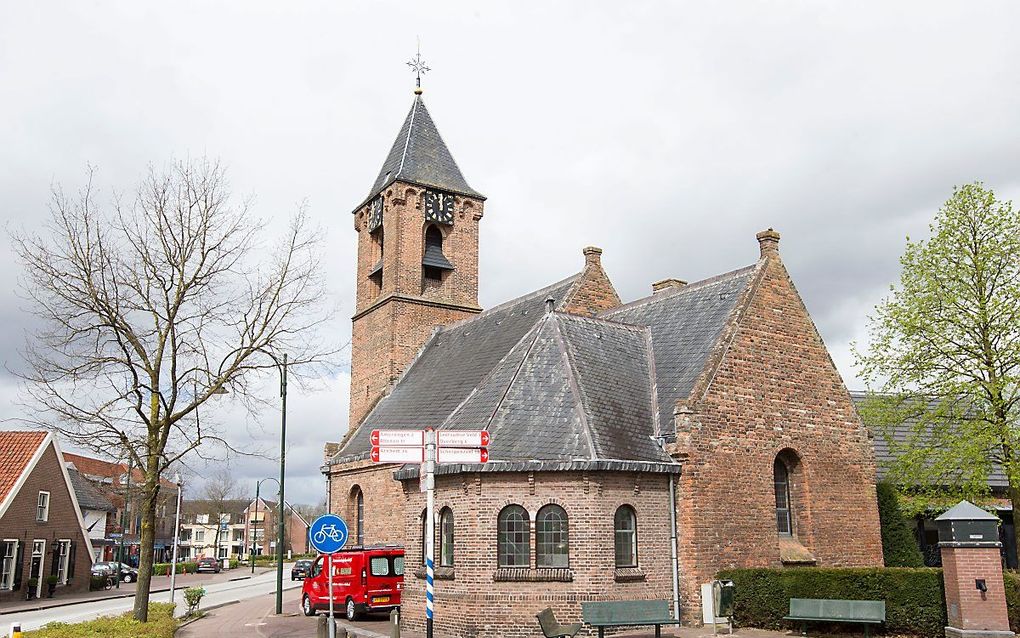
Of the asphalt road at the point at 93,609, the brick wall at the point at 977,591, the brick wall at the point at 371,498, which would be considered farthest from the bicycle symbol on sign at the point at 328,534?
the asphalt road at the point at 93,609

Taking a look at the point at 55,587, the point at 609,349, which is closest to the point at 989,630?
the point at 609,349

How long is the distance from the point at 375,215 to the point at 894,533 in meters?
24.1

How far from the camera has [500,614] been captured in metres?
18.0

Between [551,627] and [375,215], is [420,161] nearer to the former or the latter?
[375,215]

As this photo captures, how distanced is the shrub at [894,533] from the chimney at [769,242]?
759 cm

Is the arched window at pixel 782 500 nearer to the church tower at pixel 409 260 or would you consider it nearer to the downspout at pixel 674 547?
the downspout at pixel 674 547

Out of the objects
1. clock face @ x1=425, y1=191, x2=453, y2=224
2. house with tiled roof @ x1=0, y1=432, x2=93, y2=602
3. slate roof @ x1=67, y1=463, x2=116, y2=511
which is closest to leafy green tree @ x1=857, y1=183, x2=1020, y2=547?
clock face @ x1=425, y1=191, x2=453, y2=224

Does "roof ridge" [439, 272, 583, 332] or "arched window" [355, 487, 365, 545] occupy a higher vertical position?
"roof ridge" [439, 272, 583, 332]

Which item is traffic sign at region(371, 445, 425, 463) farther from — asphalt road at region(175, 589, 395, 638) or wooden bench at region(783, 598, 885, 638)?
wooden bench at region(783, 598, 885, 638)

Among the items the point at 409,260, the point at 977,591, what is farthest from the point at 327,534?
the point at 409,260

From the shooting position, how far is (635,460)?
1919cm

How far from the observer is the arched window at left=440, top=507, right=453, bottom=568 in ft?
63.2

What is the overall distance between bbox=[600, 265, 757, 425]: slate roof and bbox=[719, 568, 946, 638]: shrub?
427 cm

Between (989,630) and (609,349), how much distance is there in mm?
10738
